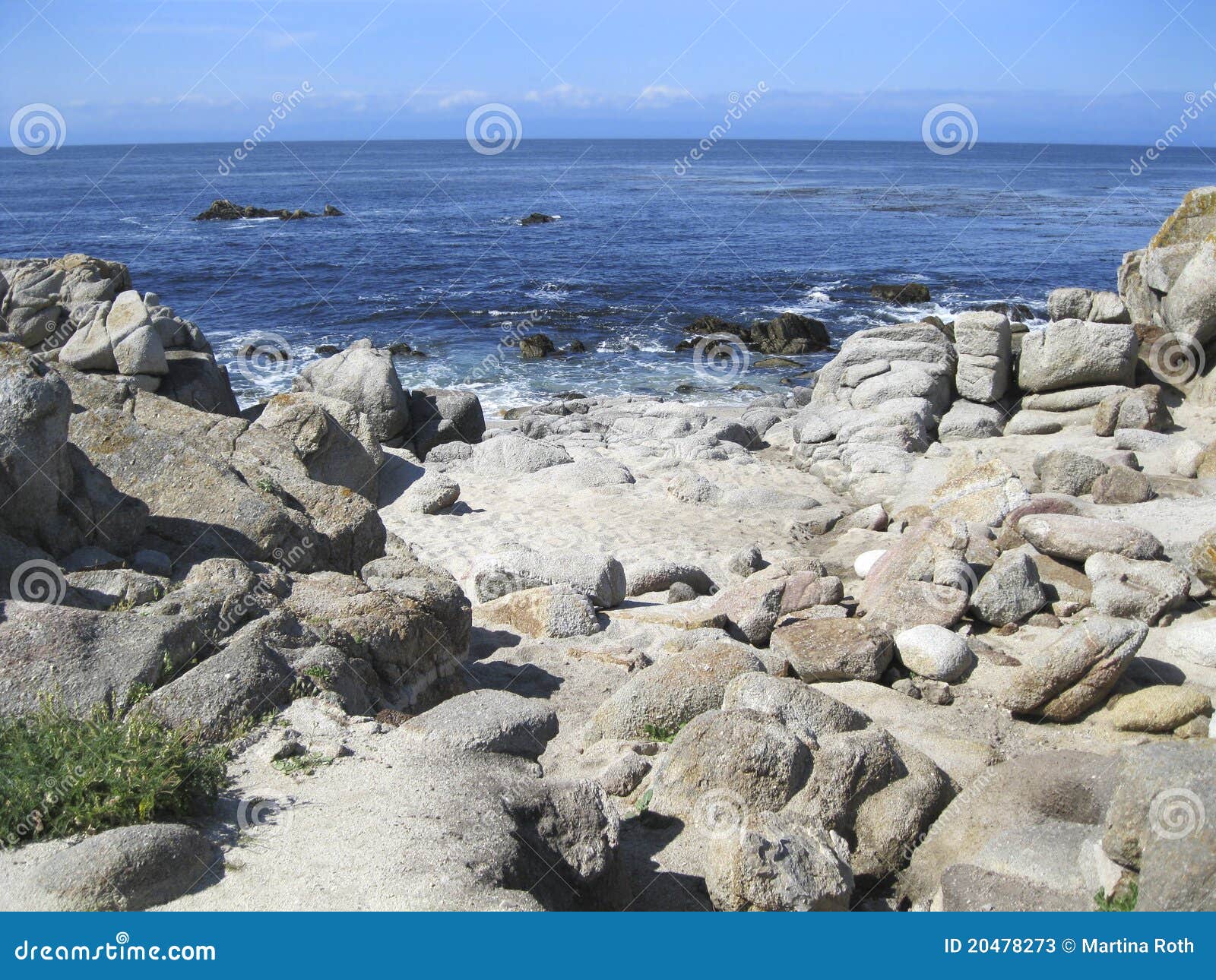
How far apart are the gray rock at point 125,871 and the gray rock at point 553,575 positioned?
600 centimetres

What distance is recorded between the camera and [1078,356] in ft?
52.0

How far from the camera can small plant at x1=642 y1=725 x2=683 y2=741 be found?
6785mm

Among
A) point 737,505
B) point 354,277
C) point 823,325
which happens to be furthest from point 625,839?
point 354,277

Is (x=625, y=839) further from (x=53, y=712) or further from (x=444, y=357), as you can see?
(x=444, y=357)

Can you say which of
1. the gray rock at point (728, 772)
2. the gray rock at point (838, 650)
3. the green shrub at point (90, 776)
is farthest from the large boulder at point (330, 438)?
the gray rock at point (728, 772)

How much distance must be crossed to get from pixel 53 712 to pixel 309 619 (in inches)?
77.6

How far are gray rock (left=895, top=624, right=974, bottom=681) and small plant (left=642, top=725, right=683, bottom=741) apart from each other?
2.31 meters

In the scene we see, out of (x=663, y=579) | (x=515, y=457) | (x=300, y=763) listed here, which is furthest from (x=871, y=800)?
(x=515, y=457)

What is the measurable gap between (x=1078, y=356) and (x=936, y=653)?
977cm

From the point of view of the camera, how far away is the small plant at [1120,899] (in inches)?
173

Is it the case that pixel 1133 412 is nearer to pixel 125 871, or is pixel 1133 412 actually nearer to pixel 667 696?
pixel 667 696

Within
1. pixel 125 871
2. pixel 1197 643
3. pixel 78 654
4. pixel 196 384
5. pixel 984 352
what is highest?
pixel 984 352

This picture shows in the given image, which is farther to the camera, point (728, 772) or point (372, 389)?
point (372, 389)

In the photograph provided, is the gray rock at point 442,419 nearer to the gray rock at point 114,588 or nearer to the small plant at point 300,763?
the gray rock at point 114,588
